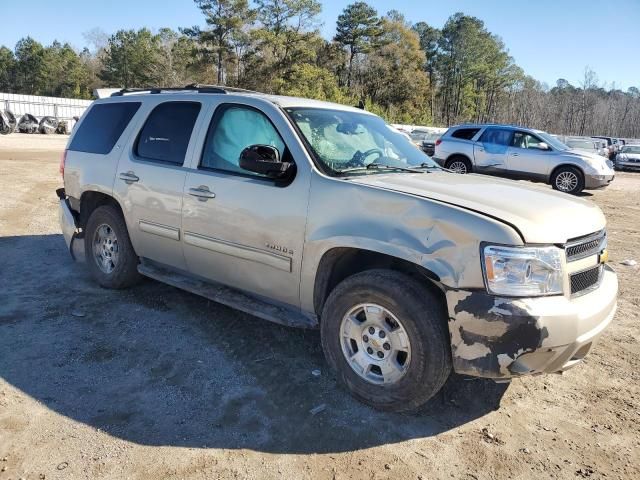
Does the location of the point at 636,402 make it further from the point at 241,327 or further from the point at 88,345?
the point at 88,345

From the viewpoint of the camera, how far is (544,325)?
264cm

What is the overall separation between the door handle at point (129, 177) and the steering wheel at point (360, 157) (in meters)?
2.05

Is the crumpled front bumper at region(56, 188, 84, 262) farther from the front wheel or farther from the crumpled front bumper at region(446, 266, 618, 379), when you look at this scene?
the front wheel

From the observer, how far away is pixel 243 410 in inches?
124

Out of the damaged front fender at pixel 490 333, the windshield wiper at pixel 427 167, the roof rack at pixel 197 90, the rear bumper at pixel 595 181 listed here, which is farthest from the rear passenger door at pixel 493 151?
the damaged front fender at pixel 490 333

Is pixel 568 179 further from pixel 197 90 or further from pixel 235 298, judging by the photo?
pixel 235 298

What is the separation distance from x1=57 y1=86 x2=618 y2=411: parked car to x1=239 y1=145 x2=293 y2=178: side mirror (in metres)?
0.01

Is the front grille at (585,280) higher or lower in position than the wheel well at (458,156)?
lower

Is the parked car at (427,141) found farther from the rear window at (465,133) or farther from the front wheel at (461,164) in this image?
the front wheel at (461,164)

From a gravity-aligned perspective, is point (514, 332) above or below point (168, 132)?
below

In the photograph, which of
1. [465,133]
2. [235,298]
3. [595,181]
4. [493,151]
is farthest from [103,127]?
[595,181]

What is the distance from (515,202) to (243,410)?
2.13 meters

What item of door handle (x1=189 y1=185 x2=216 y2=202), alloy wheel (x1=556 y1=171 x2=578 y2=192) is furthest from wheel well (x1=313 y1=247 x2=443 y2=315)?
alloy wheel (x1=556 y1=171 x2=578 y2=192)

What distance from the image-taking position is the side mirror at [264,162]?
11.2 feet
